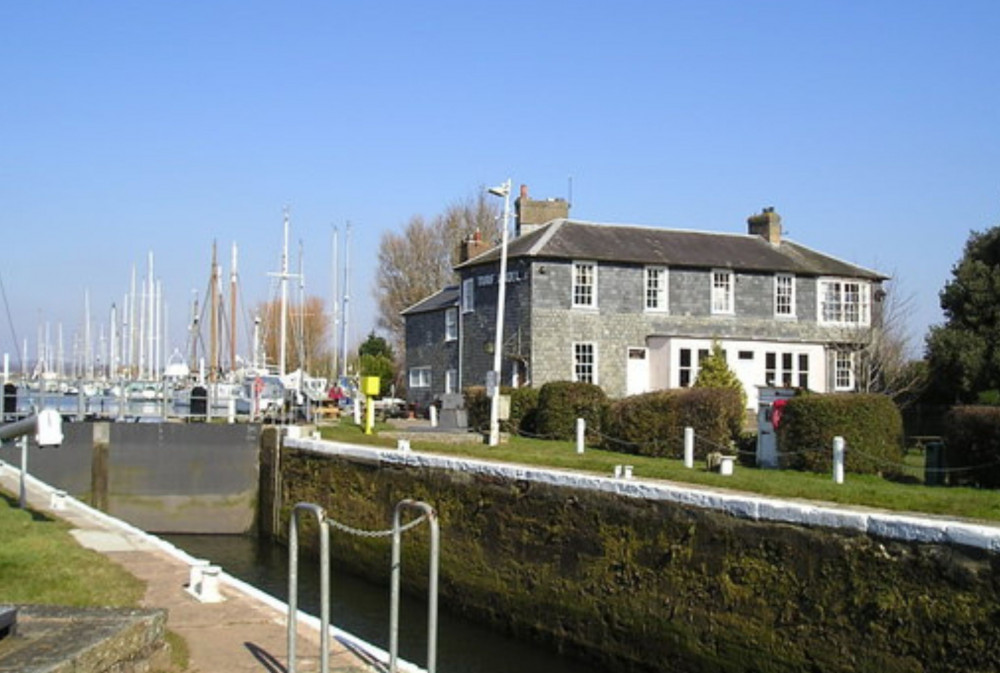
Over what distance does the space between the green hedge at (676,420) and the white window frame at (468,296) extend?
14.0m

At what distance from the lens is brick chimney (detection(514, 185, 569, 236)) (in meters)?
41.5

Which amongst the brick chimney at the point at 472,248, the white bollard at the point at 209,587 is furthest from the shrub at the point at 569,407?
the white bollard at the point at 209,587

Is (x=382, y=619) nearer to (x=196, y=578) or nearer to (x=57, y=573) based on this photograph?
(x=196, y=578)

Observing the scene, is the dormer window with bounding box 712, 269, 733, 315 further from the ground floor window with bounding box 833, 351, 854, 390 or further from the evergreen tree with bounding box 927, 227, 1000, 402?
the evergreen tree with bounding box 927, 227, 1000, 402

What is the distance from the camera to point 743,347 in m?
38.7

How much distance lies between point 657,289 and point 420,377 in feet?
39.4

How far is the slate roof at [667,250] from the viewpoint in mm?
37781

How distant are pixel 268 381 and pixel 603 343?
58.0 ft

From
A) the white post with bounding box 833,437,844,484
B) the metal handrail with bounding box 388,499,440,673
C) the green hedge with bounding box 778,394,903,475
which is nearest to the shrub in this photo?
the green hedge with bounding box 778,394,903,475

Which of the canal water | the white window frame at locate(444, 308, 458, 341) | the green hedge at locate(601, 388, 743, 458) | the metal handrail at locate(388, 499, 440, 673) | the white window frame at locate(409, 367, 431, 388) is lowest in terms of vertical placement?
the canal water

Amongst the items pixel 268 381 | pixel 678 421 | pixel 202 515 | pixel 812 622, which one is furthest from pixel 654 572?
pixel 268 381

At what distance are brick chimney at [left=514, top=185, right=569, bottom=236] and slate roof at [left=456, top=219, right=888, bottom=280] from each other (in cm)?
109

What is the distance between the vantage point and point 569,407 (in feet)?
99.1

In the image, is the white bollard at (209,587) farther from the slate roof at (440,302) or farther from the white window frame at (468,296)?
the slate roof at (440,302)
